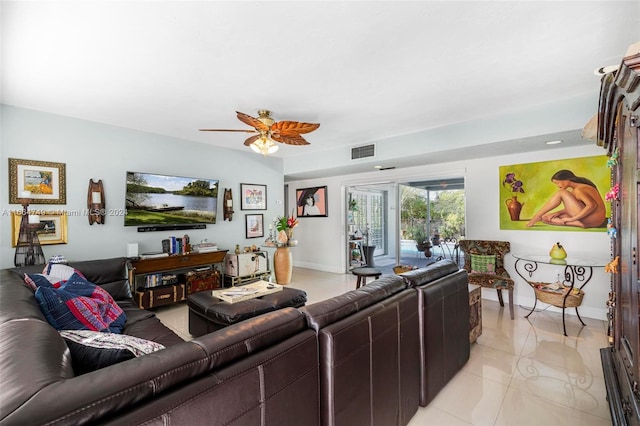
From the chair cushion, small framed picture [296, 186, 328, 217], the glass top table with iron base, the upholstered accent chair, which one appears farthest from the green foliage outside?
small framed picture [296, 186, 328, 217]

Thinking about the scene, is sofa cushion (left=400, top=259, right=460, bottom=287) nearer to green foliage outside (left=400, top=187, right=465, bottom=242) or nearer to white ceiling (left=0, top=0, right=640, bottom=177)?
white ceiling (left=0, top=0, right=640, bottom=177)

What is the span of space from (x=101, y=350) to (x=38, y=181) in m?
3.51

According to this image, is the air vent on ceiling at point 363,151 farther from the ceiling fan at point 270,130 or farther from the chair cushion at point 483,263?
the chair cushion at point 483,263

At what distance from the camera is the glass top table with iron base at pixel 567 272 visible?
3203mm

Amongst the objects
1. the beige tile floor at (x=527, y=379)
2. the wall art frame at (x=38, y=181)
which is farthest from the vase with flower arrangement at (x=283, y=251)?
the wall art frame at (x=38, y=181)

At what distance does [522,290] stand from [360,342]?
13.0 feet

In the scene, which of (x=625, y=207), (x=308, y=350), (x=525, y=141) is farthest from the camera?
(x=525, y=141)

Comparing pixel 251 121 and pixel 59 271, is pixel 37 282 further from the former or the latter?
pixel 251 121

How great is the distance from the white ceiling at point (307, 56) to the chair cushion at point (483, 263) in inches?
79.5

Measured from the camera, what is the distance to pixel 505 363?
2576 millimetres

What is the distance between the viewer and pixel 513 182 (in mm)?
4238

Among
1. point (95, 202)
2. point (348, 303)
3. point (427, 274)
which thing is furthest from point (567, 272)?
point (95, 202)

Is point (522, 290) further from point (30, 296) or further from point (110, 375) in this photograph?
point (30, 296)

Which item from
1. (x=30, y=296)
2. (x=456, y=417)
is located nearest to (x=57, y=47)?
(x=30, y=296)
